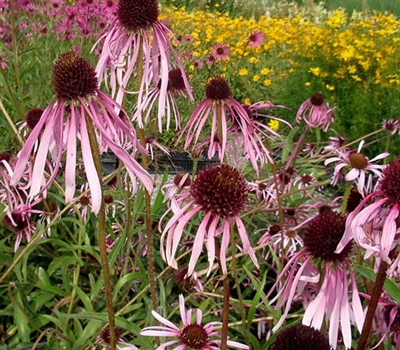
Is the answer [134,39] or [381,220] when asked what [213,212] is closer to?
[381,220]

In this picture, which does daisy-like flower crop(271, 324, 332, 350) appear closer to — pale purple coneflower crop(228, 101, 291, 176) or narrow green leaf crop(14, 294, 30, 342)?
pale purple coneflower crop(228, 101, 291, 176)

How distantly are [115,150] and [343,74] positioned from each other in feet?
9.66

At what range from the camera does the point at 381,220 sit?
0.56 metres

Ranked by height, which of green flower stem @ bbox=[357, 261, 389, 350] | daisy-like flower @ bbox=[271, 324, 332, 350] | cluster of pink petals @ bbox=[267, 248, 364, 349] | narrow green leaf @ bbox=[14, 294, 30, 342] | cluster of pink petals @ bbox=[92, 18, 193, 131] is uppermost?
cluster of pink petals @ bbox=[92, 18, 193, 131]

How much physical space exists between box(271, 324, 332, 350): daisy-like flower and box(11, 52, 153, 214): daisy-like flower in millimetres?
247

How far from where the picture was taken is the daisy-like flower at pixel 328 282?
58cm

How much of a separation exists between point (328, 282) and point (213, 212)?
6.7 inches

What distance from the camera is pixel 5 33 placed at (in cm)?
240

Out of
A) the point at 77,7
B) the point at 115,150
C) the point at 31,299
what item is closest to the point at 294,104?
the point at 77,7

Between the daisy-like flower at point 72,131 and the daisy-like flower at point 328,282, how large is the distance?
0.75 ft

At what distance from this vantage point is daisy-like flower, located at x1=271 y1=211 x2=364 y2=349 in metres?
0.58

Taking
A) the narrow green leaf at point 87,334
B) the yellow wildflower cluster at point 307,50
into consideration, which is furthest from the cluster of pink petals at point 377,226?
the yellow wildflower cluster at point 307,50

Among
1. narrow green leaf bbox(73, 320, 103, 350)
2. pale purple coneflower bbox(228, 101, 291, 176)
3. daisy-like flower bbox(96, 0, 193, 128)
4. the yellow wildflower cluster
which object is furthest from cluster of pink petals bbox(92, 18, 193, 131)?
the yellow wildflower cluster

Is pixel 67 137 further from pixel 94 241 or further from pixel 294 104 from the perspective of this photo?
pixel 294 104
